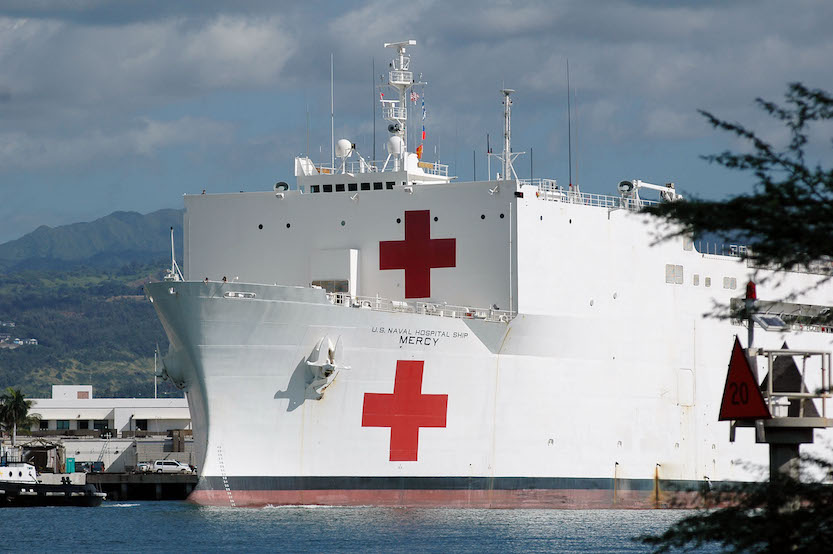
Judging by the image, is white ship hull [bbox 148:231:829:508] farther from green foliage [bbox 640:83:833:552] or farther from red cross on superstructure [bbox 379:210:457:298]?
green foliage [bbox 640:83:833:552]

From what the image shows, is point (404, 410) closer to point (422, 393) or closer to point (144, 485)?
point (422, 393)

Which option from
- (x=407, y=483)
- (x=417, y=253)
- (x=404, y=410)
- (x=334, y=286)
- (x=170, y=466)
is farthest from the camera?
(x=170, y=466)

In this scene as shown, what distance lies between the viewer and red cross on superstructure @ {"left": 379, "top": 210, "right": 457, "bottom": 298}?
29922 millimetres

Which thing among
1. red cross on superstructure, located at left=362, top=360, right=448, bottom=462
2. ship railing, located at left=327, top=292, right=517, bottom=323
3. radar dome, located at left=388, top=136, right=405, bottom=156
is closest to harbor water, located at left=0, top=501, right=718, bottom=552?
red cross on superstructure, located at left=362, top=360, right=448, bottom=462

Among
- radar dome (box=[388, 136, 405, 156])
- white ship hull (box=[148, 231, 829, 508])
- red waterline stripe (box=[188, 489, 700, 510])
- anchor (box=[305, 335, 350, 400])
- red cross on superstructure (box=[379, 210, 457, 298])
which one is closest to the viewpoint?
anchor (box=[305, 335, 350, 400])

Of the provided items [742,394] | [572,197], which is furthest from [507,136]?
[742,394]

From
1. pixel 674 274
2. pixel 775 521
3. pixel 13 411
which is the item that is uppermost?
pixel 674 274

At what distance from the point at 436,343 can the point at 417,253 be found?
92.4 inches

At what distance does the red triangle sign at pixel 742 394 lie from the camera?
1251cm

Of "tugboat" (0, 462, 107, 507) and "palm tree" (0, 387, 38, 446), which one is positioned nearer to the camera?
"tugboat" (0, 462, 107, 507)

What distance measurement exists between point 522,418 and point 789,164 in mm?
20461

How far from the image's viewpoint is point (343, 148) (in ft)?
105

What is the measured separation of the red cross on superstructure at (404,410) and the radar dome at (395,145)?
17.7ft

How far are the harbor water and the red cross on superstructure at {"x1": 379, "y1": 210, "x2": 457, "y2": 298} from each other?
461cm
